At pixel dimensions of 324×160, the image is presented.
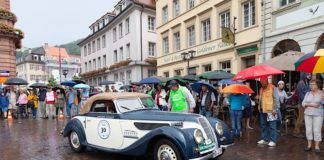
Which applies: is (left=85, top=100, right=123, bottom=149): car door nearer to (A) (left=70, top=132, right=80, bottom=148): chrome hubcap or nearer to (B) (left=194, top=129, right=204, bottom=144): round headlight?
(A) (left=70, top=132, right=80, bottom=148): chrome hubcap

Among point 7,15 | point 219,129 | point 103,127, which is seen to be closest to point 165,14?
point 7,15

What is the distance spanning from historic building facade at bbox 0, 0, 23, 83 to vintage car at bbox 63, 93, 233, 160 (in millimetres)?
17895

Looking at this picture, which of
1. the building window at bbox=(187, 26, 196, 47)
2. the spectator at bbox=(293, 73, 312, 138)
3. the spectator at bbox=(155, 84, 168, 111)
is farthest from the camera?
the building window at bbox=(187, 26, 196, 47)

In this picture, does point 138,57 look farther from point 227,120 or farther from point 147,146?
point 147,146

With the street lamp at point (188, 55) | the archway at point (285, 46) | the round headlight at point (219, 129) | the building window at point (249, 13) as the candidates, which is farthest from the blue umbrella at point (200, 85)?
the street lamp at point (188, 55)

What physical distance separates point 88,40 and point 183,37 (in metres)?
28.2

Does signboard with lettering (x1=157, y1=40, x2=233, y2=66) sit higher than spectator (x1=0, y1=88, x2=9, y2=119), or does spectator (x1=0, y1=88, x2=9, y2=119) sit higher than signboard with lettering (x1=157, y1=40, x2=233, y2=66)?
signboard with lettering (x1=157, y1=40, x2=233, y2=66)

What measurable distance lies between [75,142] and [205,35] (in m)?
16.2

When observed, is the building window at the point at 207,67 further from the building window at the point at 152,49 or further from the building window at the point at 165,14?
the building window at the point at 152,49

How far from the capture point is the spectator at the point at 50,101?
16.5 metres

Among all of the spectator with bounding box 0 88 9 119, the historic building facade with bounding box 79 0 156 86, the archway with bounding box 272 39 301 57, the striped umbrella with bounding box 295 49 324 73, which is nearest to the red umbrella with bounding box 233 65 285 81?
the striped umbrella with bounding box 295 49 324 73

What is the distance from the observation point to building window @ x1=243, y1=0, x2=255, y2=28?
17373 millimetres

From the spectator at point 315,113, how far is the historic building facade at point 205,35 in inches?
401

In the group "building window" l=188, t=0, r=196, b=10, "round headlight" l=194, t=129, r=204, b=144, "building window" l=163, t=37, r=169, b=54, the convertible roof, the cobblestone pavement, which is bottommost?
the cobblestone pavement
